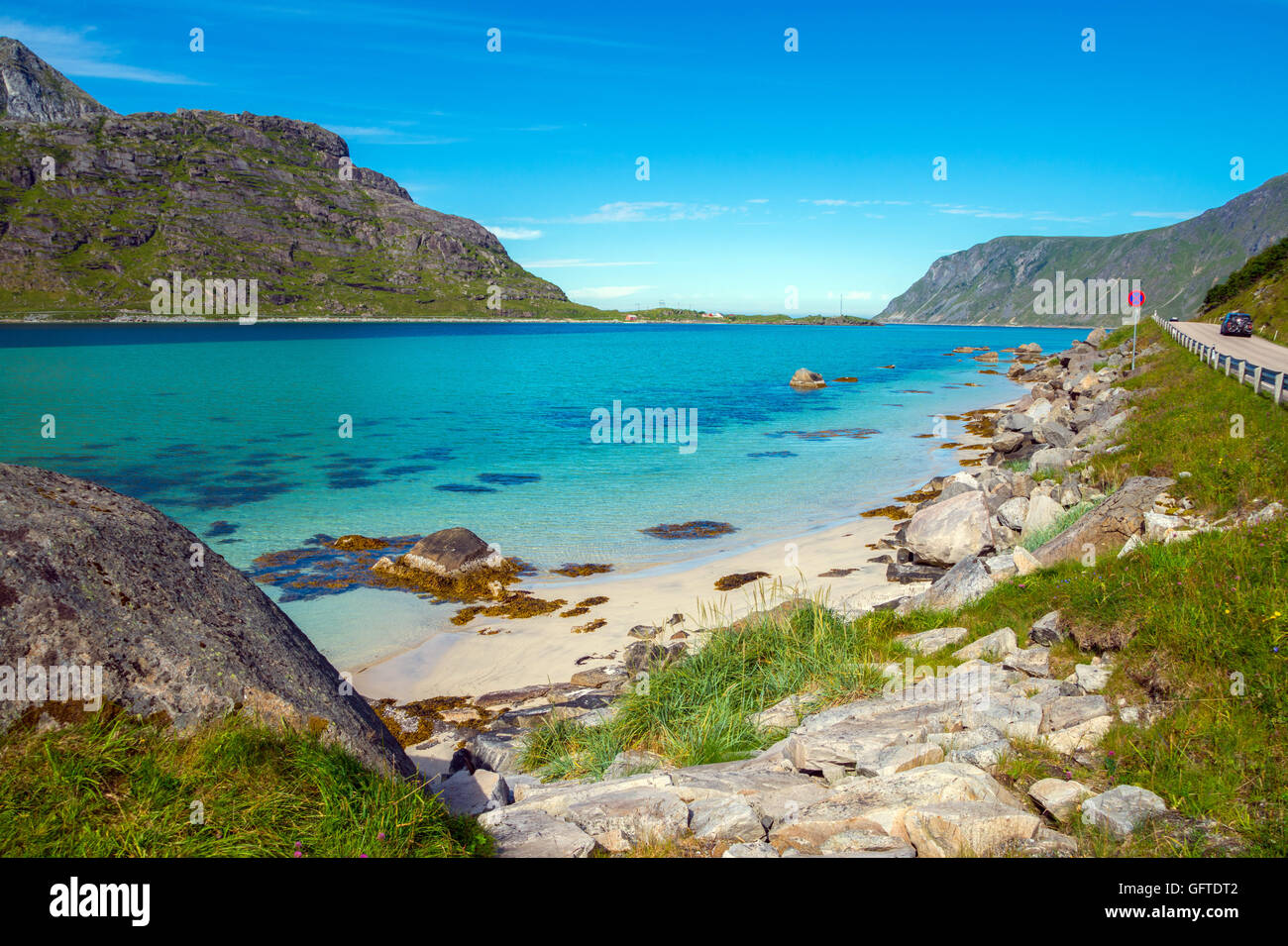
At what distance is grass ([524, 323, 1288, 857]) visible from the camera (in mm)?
5379

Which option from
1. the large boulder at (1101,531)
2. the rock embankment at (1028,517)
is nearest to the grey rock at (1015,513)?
the rock embankment at (1028,517)

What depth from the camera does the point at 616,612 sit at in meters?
17.9

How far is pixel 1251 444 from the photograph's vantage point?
15555mm

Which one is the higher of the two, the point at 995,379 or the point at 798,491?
the point at 995,379

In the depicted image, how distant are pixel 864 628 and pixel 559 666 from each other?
658 centimetres

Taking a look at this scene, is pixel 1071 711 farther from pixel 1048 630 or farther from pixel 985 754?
pixel 1048 630

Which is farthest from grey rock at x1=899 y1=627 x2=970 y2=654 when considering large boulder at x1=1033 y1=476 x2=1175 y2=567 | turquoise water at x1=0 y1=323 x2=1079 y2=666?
turquoise water at x1=0 y1=323 x2=1079 y2=666

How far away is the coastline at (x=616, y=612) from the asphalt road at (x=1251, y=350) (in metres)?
17.9

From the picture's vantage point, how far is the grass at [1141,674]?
17.6ft

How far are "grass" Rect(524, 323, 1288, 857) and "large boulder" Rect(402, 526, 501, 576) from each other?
35.1ft

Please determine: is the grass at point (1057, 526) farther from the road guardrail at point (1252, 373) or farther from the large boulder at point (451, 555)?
the large boulder at point (451, 555)

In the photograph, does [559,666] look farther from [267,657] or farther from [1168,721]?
[1168,721]
